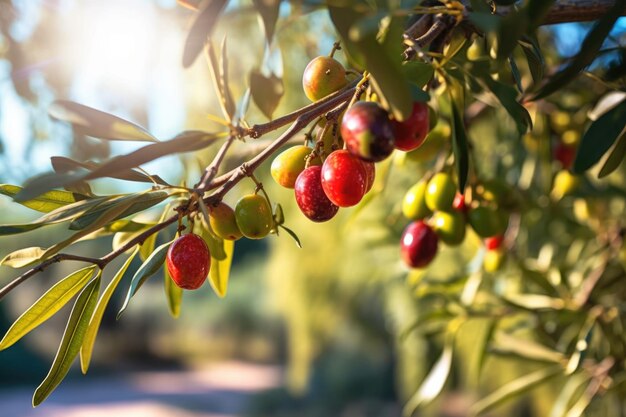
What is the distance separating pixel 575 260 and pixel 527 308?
1.18ft

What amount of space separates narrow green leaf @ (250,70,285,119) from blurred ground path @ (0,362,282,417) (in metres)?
6.53

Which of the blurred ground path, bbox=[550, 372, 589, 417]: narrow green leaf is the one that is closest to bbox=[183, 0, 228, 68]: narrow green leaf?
bbox=[550, 372, 589, 417]: narrow green leaf

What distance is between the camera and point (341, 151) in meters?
0.37

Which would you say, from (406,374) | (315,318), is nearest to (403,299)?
(406,374)

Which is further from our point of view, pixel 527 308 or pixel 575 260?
pixel 575 260

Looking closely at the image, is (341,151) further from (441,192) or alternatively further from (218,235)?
(441,192)

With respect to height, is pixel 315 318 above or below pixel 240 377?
above

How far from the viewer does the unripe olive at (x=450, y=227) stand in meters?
0.64

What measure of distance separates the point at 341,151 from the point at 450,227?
0.98 feet

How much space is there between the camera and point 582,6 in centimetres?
45

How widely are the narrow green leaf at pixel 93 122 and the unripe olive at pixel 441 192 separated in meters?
0.34

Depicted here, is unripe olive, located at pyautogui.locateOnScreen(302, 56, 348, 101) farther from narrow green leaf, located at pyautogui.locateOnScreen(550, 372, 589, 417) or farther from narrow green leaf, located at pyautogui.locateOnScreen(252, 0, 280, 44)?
narrow green leaf, located at pyautogui.locateOnScreen(550, 372, 589, 417)

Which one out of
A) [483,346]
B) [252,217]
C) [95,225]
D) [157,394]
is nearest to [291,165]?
[252,217]

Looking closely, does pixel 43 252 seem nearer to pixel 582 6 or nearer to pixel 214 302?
pixel 582 6
